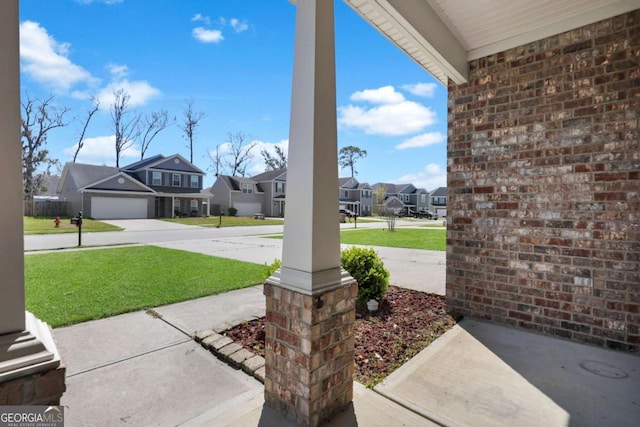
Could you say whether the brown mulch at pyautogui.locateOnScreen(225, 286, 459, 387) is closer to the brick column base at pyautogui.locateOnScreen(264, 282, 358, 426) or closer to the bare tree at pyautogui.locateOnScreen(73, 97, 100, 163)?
the brick column base at pyautogui.locateOnScreen(264, 282, 358, 426)

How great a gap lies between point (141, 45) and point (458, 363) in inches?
289

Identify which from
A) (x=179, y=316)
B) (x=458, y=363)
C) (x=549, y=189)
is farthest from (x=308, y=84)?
(x=179, y=316)

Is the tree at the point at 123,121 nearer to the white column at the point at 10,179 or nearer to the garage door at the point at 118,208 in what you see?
the garage door at the point at 118,208

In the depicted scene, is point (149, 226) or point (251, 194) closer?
point (149, 226)

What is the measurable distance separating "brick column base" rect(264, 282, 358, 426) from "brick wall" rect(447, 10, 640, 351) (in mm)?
2452

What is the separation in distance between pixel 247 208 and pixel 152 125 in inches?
546

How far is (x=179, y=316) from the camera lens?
12.8 feet

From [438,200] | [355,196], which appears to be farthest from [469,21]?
[438,200]

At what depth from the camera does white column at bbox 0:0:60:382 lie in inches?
44.1

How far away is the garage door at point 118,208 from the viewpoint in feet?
82.0

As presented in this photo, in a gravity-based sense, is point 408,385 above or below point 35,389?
below

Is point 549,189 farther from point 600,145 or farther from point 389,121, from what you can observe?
point 389,121

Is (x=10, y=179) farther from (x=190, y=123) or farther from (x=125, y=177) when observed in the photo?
(x=190, y=123)

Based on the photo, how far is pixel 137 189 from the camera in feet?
89.9
